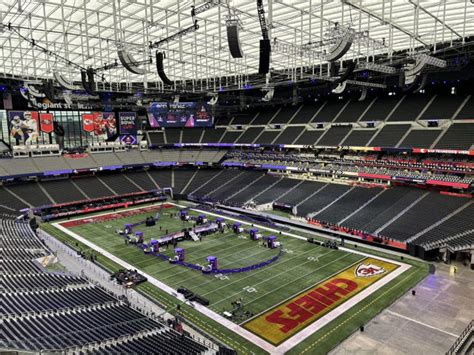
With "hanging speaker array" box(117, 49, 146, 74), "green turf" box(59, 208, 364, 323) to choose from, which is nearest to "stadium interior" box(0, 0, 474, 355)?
"green turf" box(59, 208, 364, 323)

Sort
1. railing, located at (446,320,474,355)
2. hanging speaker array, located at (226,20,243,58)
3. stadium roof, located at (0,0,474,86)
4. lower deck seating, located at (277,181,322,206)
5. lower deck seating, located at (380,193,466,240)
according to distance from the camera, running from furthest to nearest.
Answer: lower deck seating, located at (277,181,322,206) < lower deck seating, located at (380,193,466,240) < stadium roof, located at (0,0,474,86) < railing, located at (446,320,474,355) < hanging speaker array, located at (226,20,243,58)

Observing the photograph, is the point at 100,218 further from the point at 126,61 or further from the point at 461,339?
the point at 461,339

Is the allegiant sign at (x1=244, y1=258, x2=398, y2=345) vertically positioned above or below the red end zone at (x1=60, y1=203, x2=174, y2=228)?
below

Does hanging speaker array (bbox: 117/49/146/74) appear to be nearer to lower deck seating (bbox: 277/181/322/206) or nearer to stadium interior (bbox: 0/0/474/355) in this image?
stadium interior (bbox: 0/0/474/355)

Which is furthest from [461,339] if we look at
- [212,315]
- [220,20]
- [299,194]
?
[299,194]

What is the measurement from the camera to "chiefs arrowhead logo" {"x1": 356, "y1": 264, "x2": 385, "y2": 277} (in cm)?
2798

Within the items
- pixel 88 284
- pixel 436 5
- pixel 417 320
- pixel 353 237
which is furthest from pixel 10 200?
pixel 436 5

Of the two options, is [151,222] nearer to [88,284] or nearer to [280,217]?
[280,217]

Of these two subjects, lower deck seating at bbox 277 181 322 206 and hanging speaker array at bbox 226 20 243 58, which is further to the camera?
lower deck seating at bbox 277 181 322 206

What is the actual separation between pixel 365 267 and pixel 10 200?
44.0 meters

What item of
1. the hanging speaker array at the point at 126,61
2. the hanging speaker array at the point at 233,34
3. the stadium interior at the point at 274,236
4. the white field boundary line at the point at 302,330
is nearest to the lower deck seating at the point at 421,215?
the stadium interior at the point at 274,236

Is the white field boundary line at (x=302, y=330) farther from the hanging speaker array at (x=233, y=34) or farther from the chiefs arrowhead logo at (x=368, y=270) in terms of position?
the hanging speaker array at (x=233, y=34)

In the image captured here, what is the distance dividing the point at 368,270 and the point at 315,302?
7.45 metres

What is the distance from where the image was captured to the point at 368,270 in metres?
28.7
